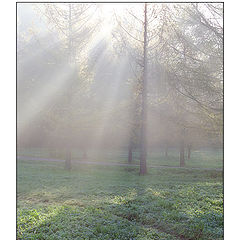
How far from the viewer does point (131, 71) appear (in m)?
7.10

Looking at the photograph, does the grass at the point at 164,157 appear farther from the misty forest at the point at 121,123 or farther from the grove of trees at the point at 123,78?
the grove of trees at the point at 123,78

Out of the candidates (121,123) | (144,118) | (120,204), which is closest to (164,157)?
(121,123)

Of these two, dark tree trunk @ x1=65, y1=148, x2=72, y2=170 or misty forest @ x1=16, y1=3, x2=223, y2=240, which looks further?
dark tree trunk @ x1=65, y1=148, x2=72, y2=170

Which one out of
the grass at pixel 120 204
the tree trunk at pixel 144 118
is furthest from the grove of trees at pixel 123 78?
the grass at pixel 120 204

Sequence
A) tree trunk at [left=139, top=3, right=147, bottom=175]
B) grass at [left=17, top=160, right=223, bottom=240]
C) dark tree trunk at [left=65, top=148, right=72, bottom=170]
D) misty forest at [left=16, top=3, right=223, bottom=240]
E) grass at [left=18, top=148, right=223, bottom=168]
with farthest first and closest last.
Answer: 1. dark tree trunk at [left=65, top=148, right=72, bottom=170]
2. tree trunk at [left=139, top=3, right=147, bottom=175]
3. grass at [left=18, top=148, right=223, bottom=168]
4. misty forest at [left=16, top=3, right=223, bottom=240]
5. grass at [left=17, top=160, right=223, bottom=240]

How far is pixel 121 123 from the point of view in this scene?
20.0ft

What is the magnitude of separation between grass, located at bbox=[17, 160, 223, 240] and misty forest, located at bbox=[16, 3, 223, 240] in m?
0.02

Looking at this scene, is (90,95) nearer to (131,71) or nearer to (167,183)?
(131,71)

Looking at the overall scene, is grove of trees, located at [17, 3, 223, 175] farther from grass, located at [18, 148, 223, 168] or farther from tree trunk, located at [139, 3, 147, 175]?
grass, located at [18, 148, 223, 168]

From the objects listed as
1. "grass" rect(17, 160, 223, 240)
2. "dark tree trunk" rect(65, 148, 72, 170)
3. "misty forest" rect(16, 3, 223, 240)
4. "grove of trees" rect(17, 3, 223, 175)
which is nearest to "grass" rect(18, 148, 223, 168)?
"misty forest" rect(16, 3, 223, 240)

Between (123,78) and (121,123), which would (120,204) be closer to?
(121,123)

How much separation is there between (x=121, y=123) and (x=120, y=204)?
2515 millimetres

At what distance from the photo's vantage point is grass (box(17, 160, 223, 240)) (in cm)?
306

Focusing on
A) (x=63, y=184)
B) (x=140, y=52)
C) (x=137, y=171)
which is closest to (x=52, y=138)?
(x=63, y=184)
